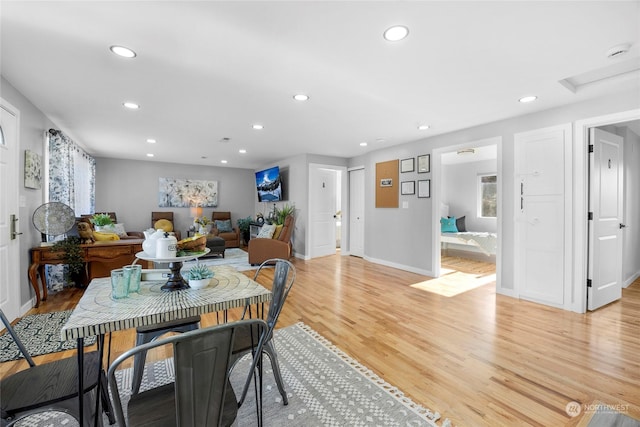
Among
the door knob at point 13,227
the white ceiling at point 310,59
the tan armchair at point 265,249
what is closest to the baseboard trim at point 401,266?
the tan armchair at point 265,249

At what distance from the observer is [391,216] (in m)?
5.62

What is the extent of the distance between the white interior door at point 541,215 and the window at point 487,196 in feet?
12.4

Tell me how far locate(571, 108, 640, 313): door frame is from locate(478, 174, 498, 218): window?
13.2ft

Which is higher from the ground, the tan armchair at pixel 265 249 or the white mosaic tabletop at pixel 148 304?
the white mosaic tabletop at pixel 148 304

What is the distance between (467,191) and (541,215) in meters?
4.22

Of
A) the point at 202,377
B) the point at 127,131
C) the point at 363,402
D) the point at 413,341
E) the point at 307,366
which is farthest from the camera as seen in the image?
the point at 127,131

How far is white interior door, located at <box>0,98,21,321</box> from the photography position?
106 inches

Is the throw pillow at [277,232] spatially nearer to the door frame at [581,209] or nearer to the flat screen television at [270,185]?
the flat screen television at [270,185]

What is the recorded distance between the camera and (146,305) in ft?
4.39

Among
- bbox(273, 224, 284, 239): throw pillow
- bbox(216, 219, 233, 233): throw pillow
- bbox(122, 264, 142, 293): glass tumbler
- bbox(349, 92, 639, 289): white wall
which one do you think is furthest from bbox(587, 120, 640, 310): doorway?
bbox(216, 219, 233, 233): throw pillow

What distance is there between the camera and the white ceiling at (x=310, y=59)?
5.72 feet

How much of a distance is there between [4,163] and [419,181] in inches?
207

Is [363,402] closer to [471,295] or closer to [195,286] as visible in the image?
[195,286]

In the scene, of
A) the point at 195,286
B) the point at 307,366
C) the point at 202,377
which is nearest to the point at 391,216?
the point at 307,366
